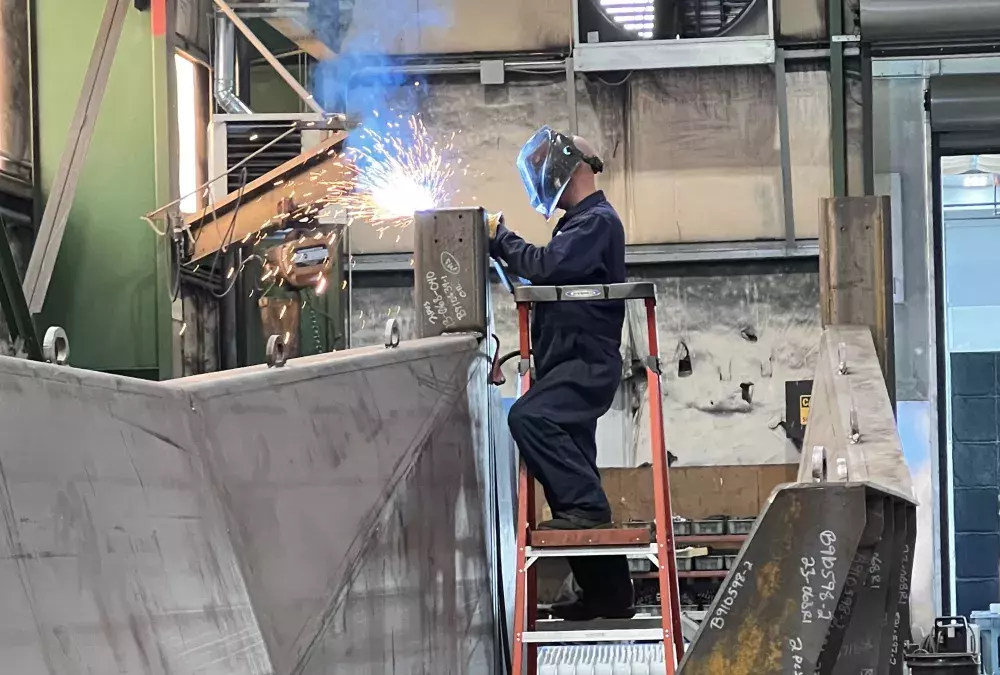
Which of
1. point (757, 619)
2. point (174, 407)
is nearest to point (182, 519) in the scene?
point (174, 407)

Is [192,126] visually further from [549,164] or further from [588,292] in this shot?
[588,292]

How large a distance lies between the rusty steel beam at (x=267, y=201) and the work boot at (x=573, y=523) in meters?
3.68

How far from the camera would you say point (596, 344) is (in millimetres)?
3826

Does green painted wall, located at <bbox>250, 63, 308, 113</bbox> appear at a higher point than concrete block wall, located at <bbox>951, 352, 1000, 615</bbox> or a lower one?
higher

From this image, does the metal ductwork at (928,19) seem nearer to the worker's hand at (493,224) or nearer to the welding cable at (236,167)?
→ the welding cable at (236,167)

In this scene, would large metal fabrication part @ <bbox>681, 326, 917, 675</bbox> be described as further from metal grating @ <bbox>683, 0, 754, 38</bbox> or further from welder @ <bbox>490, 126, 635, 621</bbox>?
metal grating @ <bbox>683, 0, 754, 38</bbox>

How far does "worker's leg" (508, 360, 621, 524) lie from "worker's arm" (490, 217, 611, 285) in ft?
0.93

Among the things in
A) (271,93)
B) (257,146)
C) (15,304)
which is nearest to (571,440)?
(15,304)

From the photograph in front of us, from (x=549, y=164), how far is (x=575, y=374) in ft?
2.37

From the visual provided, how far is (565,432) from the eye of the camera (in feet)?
12.3

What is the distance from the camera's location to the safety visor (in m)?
3.97

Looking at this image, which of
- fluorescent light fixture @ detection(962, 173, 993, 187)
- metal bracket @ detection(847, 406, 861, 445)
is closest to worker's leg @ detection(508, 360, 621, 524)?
metal bracket @ detection(847, 406, 861, 445)

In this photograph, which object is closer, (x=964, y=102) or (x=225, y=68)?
(x=225, y=68)

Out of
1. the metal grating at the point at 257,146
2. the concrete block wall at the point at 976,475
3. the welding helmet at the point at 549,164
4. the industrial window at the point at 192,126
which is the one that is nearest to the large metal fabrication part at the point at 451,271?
the welding helmet at the point at 549,164
